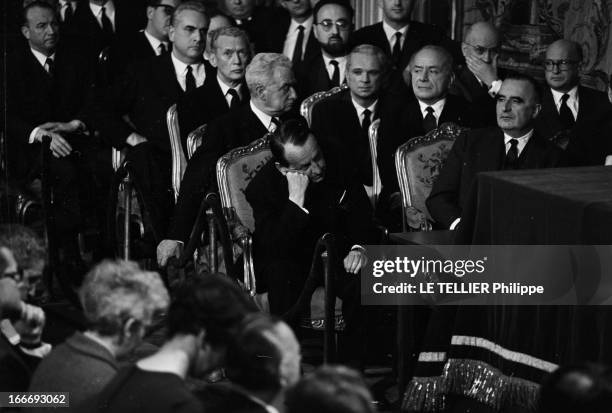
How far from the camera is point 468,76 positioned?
7.19 m

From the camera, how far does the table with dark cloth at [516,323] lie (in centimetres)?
435

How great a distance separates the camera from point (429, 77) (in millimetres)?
6441

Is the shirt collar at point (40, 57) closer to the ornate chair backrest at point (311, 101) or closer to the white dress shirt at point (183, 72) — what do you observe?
the white dress shirt at point (183, 72)

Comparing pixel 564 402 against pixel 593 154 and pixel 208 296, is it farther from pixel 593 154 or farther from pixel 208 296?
pixel 593 154

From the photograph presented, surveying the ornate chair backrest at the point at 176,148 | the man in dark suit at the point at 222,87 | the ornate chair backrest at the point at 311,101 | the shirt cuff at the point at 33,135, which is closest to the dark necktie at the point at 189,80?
the man in dark suit at the point at 222,87

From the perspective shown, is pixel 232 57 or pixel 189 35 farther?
pixel 189 35

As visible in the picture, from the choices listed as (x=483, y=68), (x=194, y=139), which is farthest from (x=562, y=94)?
(x=194, y=139)

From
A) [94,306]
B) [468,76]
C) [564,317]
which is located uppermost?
[468,76]

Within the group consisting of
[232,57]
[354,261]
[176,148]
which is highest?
[232,57]

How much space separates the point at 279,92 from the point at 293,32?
1.95m

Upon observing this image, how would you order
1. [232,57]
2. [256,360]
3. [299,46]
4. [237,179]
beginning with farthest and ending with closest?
[299,46] → [232,57] → [237,179] → [256,360]

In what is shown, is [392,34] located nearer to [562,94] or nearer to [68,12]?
[562,94]

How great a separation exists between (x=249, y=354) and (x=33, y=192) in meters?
4.11

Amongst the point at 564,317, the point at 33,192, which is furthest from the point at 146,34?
the point at 564,317
